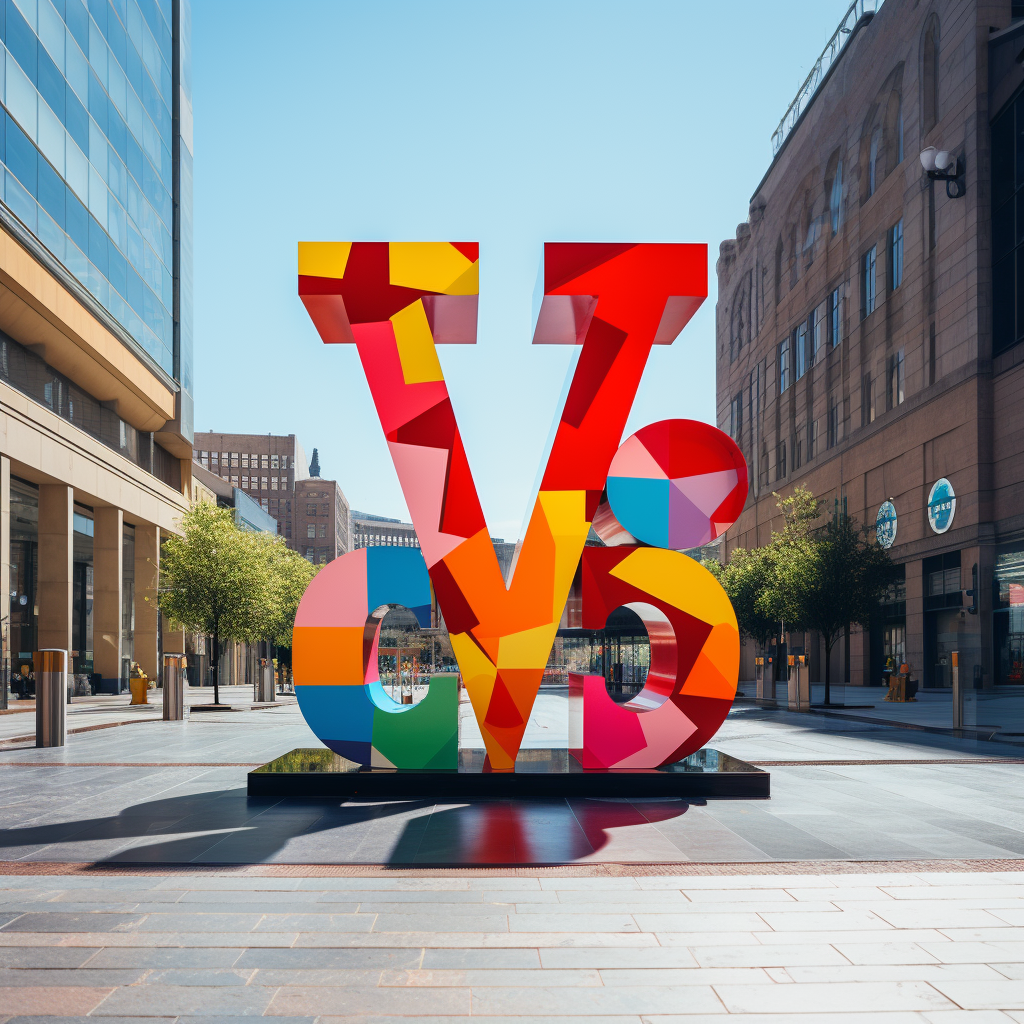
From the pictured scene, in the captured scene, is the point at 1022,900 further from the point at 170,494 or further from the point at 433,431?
the point at 170,494

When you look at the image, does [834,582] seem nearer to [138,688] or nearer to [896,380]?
[896,380]

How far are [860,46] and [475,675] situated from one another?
157 feet

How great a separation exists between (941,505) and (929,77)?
1781cm

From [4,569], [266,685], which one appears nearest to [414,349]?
[4,569]

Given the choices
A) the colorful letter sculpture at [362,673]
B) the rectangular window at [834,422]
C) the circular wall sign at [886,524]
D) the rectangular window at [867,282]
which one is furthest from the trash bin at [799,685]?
the rectangular window at [834,422]

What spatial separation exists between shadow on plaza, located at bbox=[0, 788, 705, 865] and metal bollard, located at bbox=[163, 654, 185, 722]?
14655mm

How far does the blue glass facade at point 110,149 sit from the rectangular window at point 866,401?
1302 inches

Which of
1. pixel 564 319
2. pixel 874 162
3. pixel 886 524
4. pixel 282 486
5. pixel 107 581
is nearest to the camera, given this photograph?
pixel 564 319

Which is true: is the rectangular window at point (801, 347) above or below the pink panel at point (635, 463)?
above

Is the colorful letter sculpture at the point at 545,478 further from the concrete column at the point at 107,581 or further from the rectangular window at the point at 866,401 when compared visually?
the rectangular window at the point at 866,401

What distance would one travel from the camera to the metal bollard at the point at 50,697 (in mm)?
15836

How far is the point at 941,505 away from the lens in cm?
3762

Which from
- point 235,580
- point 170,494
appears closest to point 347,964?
point 235,580

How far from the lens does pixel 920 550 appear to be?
3944 cm
